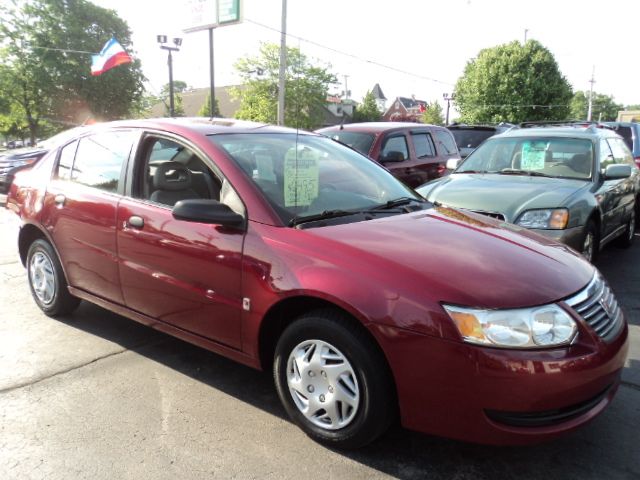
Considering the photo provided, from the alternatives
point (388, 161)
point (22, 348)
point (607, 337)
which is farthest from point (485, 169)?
point (22, 348)

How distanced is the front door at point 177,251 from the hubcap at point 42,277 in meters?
1.15

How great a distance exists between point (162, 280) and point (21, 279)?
3.21m

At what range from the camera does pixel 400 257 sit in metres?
2.50

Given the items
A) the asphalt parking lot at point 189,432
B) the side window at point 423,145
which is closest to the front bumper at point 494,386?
the asphalt parking lot at point 189,432

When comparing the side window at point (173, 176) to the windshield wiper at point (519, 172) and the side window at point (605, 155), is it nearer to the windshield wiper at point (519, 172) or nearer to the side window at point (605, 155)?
the windshield wiper at point (519, 172)

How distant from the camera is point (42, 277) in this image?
4414 mm

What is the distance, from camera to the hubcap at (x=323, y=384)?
8.24 feet

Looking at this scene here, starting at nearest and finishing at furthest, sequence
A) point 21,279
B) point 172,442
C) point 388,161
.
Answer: point 172,442 < point 21,279 < point 388,161

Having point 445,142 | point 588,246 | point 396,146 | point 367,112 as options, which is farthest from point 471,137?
point 367,112

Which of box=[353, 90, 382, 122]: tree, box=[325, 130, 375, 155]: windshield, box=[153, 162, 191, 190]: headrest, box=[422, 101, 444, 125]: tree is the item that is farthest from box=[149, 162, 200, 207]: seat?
box=[422, 101, 444, 125]: tree

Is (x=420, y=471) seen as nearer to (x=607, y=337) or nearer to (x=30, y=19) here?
(x=607, y=337)

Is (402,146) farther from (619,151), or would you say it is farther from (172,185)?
(172,185)

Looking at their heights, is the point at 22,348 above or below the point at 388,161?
below

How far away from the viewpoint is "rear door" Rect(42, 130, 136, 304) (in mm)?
3611
